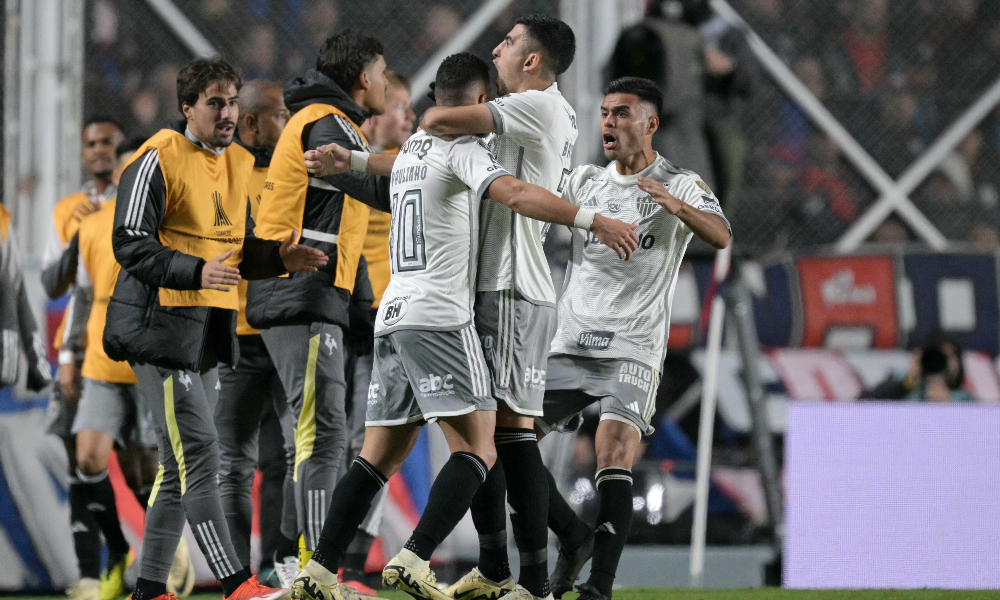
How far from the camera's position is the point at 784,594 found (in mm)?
5020

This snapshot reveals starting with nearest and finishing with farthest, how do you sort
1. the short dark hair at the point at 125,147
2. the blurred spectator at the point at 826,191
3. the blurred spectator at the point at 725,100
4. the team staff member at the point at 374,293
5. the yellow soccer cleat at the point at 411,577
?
the yellow soccer cleat at the point at 411,577, the team staff member at the point at 374,293, the short dark hair at the point at 125,147, the blurred spectator at the point at 725,100, the blurred spectator at the point at 826,191

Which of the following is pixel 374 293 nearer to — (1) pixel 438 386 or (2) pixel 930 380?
(1) pixel 438 386

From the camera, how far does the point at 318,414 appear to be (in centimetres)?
442

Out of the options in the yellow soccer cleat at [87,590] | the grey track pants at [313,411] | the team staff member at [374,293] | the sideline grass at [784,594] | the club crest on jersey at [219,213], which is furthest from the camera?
the yellow soccer cleat at [87,590]

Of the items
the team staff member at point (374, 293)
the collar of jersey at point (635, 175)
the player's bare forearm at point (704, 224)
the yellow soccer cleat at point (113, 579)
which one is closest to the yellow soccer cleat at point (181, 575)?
the yellow soccer cleat at point (113, 579)

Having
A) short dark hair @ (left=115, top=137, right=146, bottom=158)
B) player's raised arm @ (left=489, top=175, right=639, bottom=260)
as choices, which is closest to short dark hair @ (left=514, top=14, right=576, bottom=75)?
player's raised arm @ (left=489, top=175, right=639, bottom=260)

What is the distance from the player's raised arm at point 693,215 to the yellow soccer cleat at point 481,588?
138cm

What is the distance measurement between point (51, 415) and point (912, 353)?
19.1 feet

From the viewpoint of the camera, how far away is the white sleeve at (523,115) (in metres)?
3.81

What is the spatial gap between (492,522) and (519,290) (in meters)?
0.76

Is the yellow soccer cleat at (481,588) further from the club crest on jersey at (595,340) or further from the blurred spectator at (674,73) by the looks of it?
the blurred spectator at (674,73)

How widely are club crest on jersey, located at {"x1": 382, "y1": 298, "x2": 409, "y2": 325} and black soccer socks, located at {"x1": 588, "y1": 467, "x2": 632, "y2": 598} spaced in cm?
107

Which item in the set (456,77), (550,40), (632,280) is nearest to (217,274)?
(456,77)

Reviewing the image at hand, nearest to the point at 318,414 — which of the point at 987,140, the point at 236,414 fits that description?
the point at 236,414
